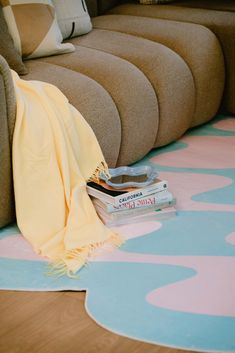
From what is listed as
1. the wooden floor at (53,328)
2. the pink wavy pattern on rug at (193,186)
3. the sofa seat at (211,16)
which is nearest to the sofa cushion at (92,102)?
the pink wavy pattern on rug at (193,186)

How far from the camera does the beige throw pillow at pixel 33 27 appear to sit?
247 centimetres

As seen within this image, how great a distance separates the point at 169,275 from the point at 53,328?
379mm

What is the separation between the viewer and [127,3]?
3.43 m

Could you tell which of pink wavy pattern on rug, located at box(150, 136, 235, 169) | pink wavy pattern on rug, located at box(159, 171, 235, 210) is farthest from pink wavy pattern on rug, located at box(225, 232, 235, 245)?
pink wavy pattern on rug, located at box(150, 136, 235, 169)

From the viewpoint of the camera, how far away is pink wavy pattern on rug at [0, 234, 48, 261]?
1901mm

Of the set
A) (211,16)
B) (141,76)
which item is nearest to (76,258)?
(141,76)

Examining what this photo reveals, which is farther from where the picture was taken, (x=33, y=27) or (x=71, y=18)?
(x=71, y=18)

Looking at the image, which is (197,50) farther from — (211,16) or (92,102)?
(92,102)

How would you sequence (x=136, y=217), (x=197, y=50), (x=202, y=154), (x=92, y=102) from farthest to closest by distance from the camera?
1. (x=197, y=50)
2. (x=202, y=154)
3. (x=92, y=102)
4. (x=136, y=217)

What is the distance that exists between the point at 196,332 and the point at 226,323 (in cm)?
8

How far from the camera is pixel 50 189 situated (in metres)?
2.00

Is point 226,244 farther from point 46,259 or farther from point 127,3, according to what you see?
point 127,3

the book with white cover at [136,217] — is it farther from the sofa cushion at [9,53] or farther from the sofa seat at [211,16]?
the sofa seat at [211,16]

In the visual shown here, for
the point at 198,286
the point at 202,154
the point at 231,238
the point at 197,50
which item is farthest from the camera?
the point at 197,50
